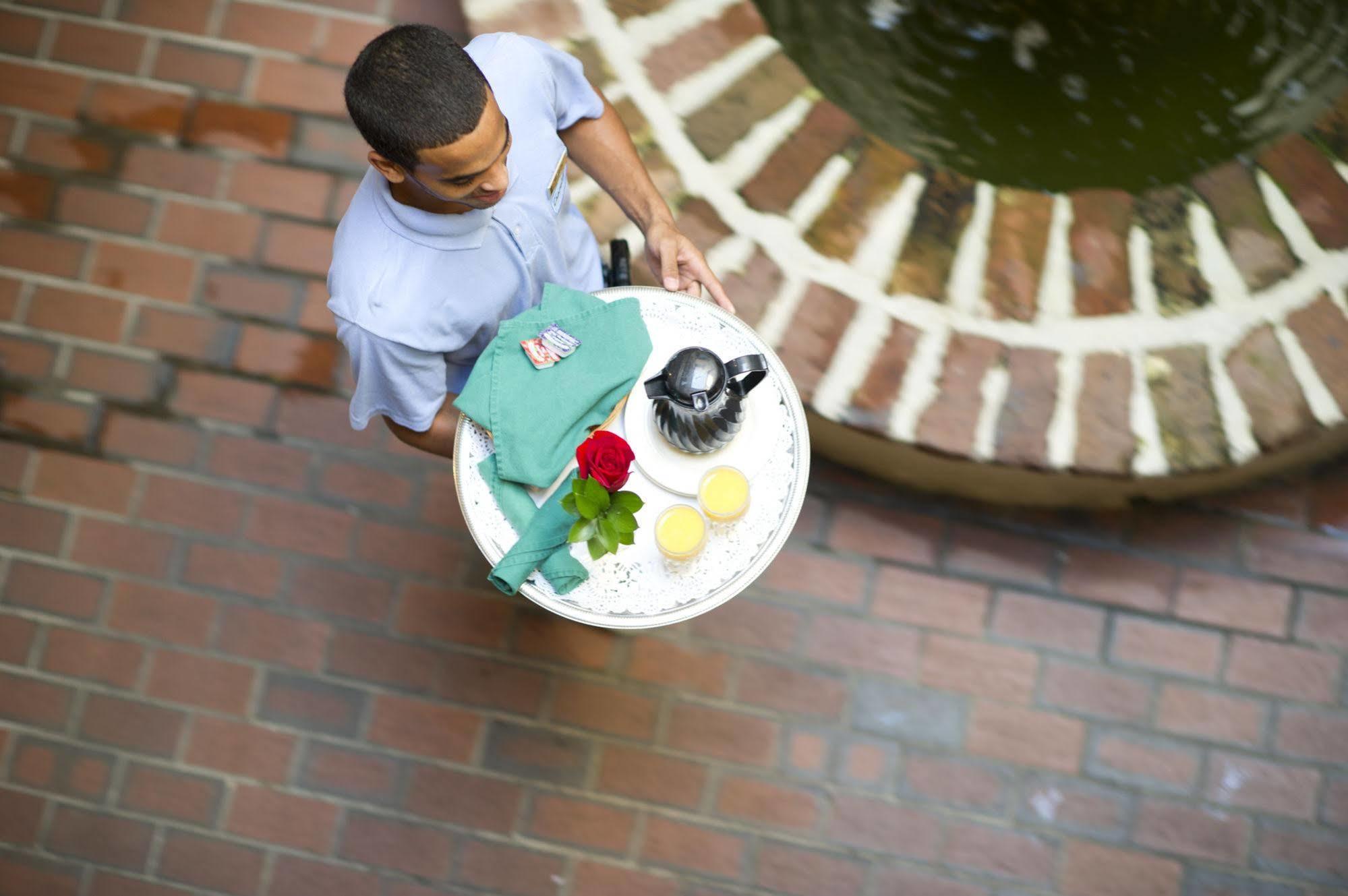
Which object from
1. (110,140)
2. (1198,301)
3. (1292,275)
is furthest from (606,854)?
(110,140)

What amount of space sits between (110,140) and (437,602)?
1.33 meters

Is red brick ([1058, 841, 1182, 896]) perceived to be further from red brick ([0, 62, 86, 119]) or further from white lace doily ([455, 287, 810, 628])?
red brick ([0, 62, 86, 119])

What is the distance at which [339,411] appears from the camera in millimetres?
2420

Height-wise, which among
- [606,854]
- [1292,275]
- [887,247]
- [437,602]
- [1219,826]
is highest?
[1292,275]

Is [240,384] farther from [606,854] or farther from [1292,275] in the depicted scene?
[1292,275]

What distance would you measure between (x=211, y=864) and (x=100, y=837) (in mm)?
247

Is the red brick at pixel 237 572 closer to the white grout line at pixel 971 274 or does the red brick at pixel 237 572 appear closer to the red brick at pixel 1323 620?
the white grout line at pixel 971 274

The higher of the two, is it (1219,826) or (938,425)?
(938,425)

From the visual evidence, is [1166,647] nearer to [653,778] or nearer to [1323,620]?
[1323,620]

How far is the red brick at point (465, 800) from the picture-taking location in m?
2.29

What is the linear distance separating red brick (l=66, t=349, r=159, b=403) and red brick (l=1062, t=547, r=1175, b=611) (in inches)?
81.9

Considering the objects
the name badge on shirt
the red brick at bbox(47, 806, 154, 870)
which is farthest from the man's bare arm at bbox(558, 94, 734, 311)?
the red brick at bbox(47, 806, 154, 870)

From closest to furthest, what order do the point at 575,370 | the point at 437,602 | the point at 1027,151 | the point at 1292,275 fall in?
the point at 575,370 < the point at 1292,275 < the point at 1027,151 < the point at 437,602

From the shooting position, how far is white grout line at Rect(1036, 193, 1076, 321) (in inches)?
78.3
